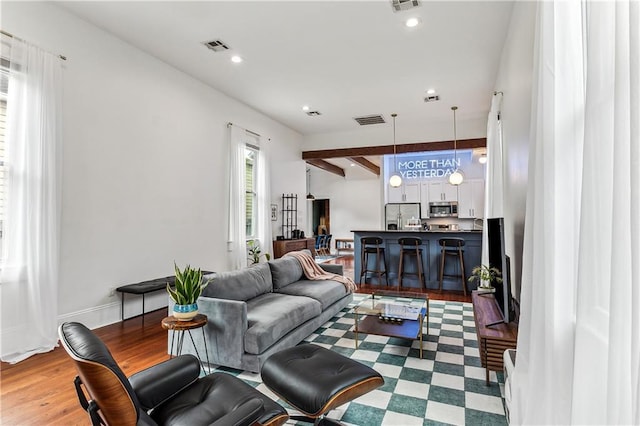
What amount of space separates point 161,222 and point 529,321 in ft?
14.7

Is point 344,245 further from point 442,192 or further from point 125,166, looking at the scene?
point 125,166

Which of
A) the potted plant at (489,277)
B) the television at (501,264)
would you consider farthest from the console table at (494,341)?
the potted plant at (489,277)

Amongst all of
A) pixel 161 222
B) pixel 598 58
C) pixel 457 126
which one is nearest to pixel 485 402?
pixel 598 58

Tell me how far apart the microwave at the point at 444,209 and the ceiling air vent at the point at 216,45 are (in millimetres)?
7139

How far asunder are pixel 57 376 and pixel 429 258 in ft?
17.6

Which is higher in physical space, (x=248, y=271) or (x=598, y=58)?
(x=598, y=58)

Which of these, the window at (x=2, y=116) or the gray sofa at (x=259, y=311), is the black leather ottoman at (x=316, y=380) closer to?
the gray sofa at (x=259, y=311)

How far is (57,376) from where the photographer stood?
8.57 feet

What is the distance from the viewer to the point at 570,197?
127 centimetres

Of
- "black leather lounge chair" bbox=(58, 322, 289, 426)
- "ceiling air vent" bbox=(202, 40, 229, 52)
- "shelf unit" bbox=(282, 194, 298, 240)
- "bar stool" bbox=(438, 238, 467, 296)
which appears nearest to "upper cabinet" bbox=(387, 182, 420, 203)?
"shelf unit" bbox=(282, 194, 298, 240)

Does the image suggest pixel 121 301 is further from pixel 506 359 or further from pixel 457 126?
pixel 457 126

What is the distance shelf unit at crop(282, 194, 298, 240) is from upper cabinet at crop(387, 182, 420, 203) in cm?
332

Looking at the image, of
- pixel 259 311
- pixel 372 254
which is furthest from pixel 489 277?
pixel 372 254

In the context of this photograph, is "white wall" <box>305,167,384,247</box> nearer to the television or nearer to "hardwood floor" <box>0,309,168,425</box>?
"hardwood floor" <box>0,309,168,425</box>
